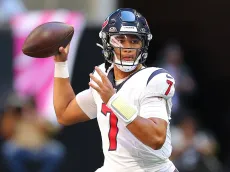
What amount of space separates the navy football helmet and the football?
36cm

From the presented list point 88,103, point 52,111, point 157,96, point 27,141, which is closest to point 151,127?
point 157,96

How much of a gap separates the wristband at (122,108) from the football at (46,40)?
893 millimetres

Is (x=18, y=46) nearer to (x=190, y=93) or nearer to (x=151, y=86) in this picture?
(x=190, y=93)

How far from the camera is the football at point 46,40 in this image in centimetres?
573

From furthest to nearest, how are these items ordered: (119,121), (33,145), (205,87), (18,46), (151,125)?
1. (205,87)
2. (18,46)
3. (33,145)
4. (119,121)
5. (151,125)

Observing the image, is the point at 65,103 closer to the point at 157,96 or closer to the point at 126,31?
the point at 126,31

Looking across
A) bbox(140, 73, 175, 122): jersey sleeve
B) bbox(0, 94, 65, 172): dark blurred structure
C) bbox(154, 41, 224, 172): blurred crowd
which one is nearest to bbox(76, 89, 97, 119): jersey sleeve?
bbox(140, 73, 175, 122): jersey sleeve

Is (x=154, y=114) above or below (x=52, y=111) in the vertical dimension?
above

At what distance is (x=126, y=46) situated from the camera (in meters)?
5.41

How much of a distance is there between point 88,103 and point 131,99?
2.00ft

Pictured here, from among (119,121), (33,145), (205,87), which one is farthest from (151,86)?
(205,87)

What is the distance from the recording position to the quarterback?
199 inches

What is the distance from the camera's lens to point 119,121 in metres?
5.38

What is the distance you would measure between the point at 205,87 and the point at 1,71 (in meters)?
4.41
